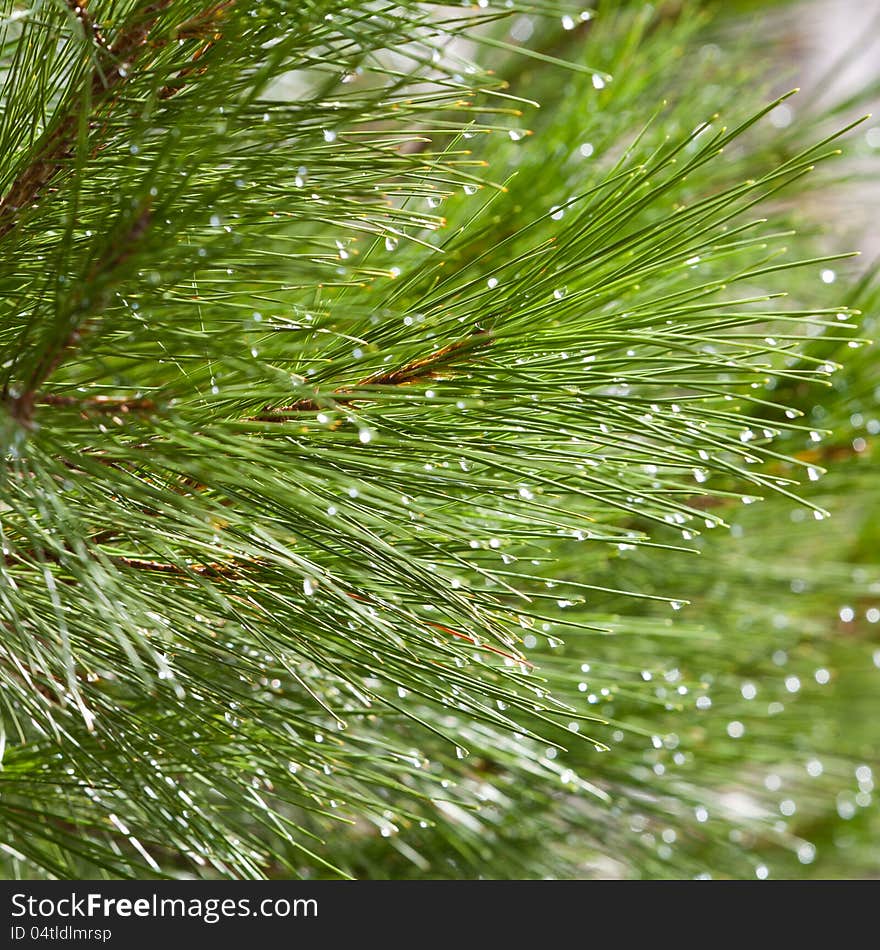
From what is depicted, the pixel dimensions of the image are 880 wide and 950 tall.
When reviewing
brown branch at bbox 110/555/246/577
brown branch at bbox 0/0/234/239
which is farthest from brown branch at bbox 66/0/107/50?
brown branch at bbox 110/555/246/577

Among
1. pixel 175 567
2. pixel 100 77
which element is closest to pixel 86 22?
pixel 100 77

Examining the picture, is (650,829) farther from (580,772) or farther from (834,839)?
(834,839)

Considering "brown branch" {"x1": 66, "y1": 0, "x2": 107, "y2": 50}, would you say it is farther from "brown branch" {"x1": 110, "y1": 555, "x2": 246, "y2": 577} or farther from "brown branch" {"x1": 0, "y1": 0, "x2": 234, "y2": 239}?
"brown branch" {"x1": 110, "y1": 555, "x2": 246, "y2": 577}

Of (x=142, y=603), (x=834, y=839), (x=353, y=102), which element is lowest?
(x=834, y=839)

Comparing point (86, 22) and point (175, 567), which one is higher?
point (86, 22)

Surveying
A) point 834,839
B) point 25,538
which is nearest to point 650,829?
point 834,839

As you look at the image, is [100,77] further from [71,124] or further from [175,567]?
[175,567]

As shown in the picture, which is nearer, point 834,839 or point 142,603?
point 142,603
